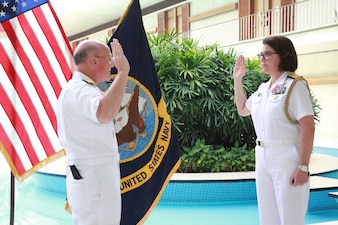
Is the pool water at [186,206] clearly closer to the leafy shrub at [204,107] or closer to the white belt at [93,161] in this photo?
the leafy shrub at [204,107]

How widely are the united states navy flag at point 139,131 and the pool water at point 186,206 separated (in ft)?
5.65

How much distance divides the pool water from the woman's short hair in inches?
95.2

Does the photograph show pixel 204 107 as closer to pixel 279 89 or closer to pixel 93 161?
pixel 279 89

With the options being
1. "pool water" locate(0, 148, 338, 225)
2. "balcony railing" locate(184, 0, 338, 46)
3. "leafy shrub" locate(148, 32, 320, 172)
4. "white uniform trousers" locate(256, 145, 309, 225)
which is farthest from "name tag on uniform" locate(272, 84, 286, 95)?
"balcony railing" locate(184, 0, 338, 46)

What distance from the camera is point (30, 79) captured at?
7.59 feet

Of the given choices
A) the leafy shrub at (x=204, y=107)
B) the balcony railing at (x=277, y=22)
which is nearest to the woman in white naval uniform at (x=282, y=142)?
the leafy shrub at (x=204, y=107)

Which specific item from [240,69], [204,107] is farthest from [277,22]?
[240,69]

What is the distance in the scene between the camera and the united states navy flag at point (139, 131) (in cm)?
235

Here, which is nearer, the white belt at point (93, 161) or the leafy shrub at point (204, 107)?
the white belt at point (93, 161)

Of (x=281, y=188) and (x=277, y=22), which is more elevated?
(x=281, y=188)

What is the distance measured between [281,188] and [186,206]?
2941 millimetres

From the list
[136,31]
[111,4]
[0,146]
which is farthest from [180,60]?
[111,4]

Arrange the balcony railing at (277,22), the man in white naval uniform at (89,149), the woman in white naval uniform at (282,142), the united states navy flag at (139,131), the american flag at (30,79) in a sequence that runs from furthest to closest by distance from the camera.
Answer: the balcony railing at (277,22), the united states navy flag at (139,131), the american flag at (30,79), the woman in white naval uniform at (282,142), the man in white naval uniform at (89,149)

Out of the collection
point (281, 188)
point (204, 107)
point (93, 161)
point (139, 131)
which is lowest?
point (204, 107)
